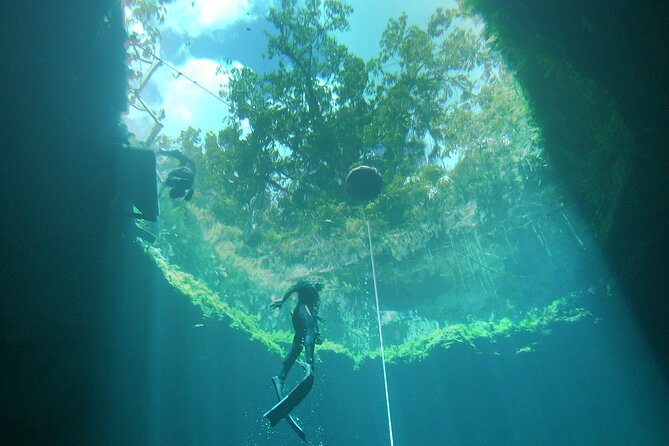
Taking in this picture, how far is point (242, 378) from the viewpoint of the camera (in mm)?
13680

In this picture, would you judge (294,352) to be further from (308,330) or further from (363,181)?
(363,181)

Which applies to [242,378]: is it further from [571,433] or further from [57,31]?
[571,433]

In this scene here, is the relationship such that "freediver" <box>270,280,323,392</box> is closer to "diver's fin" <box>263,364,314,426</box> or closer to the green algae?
"diver's fin" <box>263,364,314,426</box>

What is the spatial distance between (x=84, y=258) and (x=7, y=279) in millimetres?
1851

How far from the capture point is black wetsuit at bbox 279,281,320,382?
260 inches

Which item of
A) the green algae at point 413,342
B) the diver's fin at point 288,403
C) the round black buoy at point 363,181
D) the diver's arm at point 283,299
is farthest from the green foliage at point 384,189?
the diver's fin at point 288,403

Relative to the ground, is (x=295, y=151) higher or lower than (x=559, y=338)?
higher

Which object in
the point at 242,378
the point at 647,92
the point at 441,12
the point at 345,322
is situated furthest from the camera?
the point at 345,322

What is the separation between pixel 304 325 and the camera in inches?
279

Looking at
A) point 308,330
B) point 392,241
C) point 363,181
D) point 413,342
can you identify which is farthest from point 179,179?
point 413,342

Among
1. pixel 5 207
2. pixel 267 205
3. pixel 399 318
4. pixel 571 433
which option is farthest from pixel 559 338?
pixel 5 207

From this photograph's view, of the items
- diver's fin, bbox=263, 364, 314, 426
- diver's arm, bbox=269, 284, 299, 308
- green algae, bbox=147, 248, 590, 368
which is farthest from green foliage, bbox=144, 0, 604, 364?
diver's fin, bbox=263, 364, 314, 426

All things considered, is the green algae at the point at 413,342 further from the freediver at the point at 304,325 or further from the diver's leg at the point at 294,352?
the diver's leg at the point at 294,352

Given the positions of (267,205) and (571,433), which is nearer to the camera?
(267,205)
